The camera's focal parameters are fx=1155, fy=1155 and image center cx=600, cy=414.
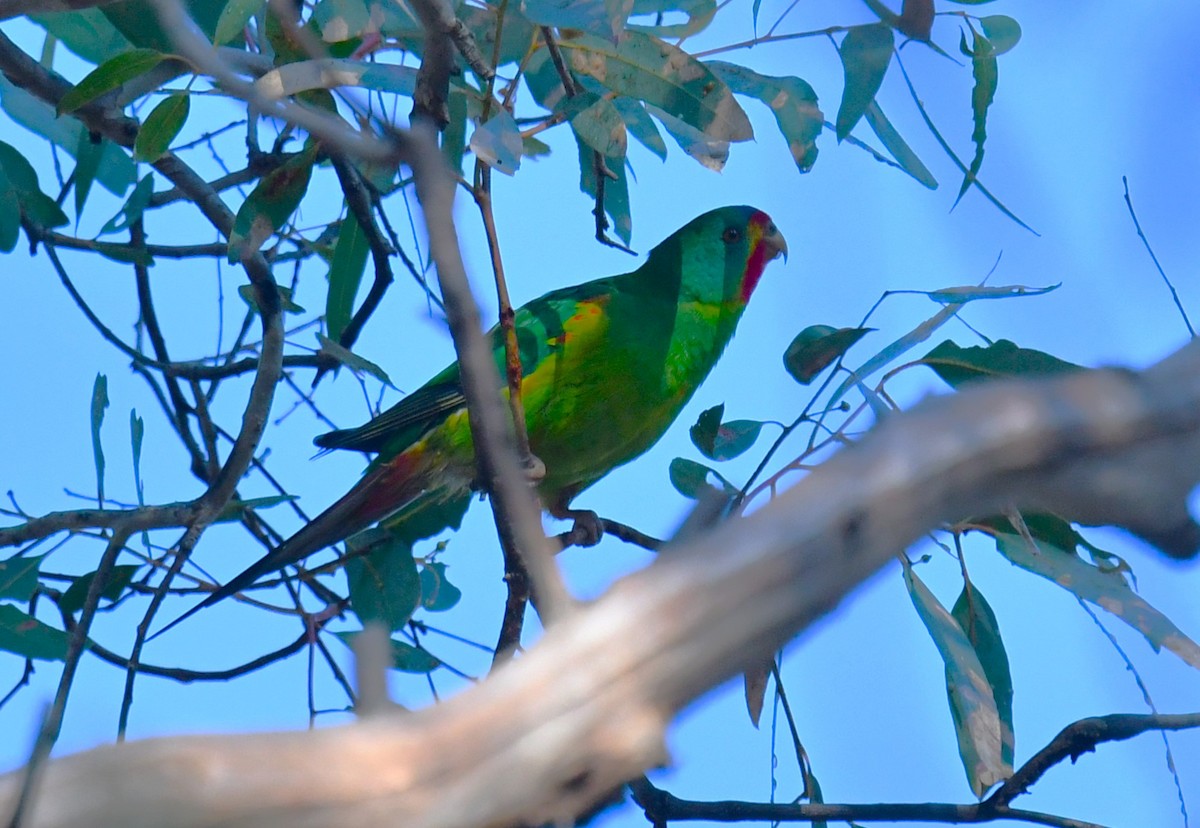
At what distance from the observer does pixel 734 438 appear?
204cm

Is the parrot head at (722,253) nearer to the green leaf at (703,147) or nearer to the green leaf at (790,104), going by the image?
the green leaf at (790,104)

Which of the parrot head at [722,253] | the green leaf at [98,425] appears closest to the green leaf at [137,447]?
the green leaf at [98,425]

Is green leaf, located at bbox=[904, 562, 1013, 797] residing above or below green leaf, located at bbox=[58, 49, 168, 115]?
below

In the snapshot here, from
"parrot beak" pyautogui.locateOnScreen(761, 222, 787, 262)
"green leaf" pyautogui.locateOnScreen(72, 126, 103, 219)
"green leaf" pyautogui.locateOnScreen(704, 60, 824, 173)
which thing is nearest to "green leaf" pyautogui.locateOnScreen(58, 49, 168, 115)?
"green leaf" pyautogui.locateOnScreen(72, 126, 103, 219)


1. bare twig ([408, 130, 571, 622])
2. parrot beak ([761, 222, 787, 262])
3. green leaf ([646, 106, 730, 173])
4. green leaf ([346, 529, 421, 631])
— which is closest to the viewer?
bare twig ([408, 130, 571, 622])

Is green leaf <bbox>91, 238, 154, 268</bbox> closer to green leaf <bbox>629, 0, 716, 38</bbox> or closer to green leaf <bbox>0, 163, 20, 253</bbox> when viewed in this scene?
green leaf <bbox>0, 163, 20, 253</bbox>

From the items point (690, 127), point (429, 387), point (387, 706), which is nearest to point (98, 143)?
point (429, 387)

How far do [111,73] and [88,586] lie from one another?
1.08 metres

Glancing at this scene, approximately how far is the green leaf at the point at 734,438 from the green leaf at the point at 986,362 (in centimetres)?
37

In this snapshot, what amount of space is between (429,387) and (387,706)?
2148 millimetres

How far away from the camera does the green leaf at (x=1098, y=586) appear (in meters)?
1.56

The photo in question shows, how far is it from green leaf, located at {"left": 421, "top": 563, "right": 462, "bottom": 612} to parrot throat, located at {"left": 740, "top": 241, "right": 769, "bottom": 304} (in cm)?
109

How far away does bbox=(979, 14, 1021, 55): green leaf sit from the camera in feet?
6.34

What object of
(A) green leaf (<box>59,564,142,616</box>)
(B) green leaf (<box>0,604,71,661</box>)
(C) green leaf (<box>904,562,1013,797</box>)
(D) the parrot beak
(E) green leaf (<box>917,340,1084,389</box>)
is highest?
(D) the parrot beak
